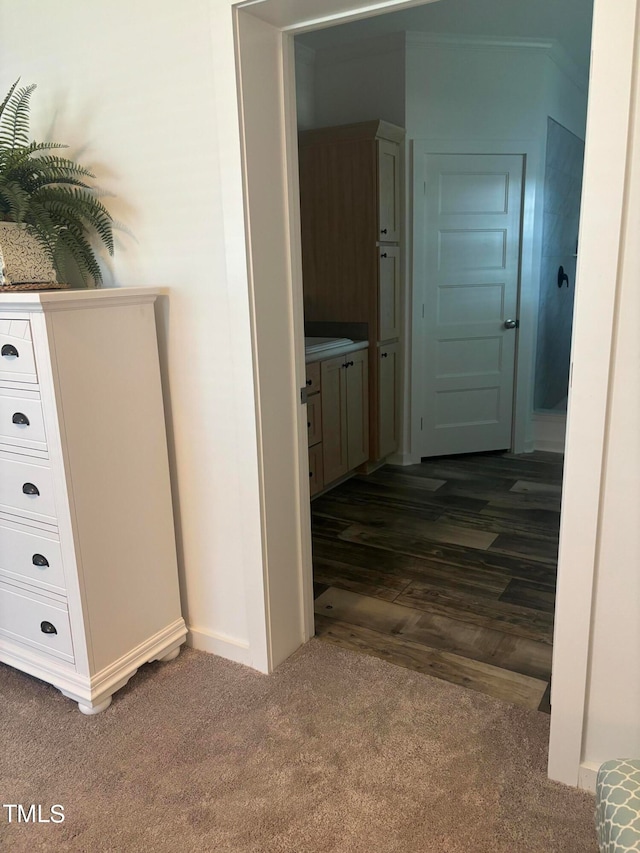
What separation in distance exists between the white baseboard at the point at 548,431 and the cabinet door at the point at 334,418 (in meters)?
1.61

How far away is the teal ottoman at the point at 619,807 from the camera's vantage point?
3.56 feet

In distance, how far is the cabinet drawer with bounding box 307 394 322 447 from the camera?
11.7ft

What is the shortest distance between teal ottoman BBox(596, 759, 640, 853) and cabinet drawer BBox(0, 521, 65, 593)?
1.54 meters

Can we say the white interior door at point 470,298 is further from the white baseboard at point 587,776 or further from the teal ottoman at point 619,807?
the teal ottoman at point 619,807

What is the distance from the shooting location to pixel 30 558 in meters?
2.06

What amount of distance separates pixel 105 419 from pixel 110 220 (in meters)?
0.69

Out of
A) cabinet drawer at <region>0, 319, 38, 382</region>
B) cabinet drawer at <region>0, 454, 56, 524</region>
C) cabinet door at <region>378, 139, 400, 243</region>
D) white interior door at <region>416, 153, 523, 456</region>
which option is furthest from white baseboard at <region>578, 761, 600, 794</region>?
cabinet door at <region>378, 139, 400, 243</region>

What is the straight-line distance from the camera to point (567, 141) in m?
4.74

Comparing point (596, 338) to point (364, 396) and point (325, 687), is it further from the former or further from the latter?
point (364, 396)

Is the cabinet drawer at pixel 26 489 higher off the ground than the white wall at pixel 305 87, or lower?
lower

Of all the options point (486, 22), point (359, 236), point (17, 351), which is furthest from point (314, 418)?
point (486, 22)

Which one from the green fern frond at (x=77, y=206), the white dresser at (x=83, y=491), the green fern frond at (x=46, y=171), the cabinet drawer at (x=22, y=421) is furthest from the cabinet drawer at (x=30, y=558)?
the green fern frond at (x=46, y=171)

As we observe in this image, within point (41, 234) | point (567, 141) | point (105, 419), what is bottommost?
point (105, 419)

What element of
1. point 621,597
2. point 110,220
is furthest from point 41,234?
point 621,597
